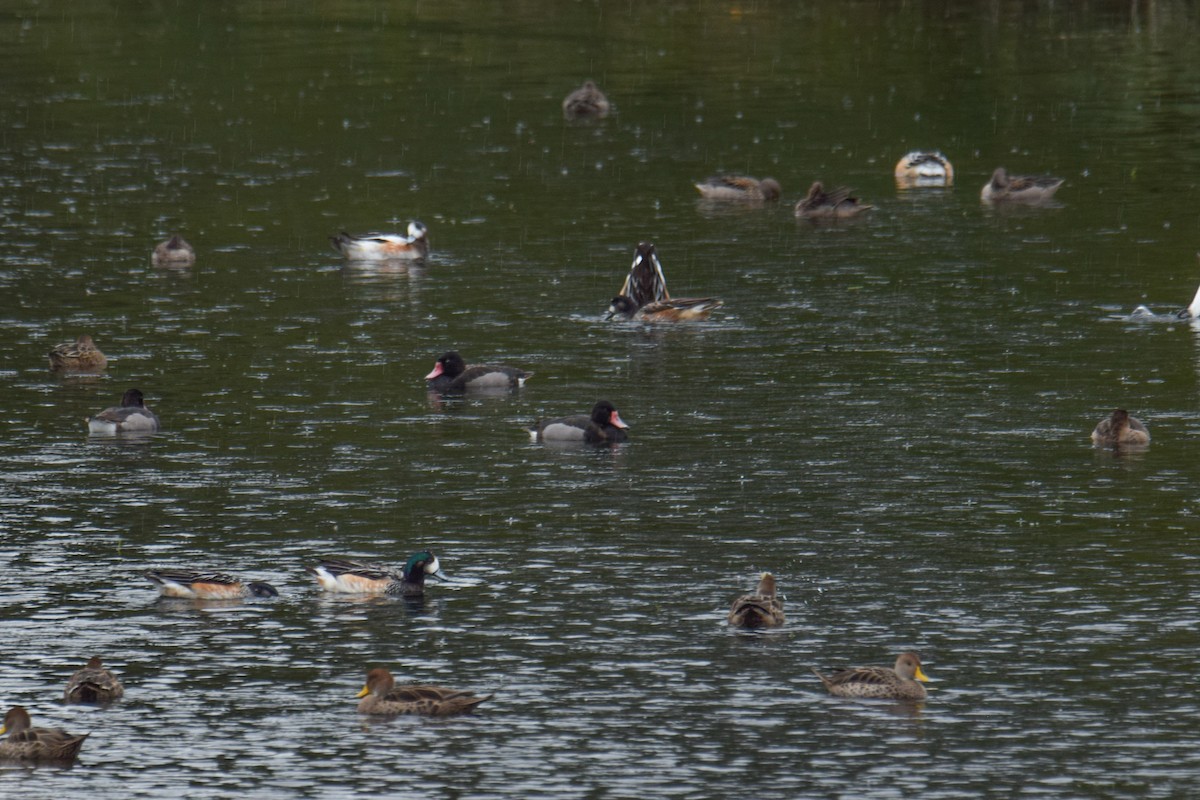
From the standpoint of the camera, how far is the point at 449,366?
29172 mm

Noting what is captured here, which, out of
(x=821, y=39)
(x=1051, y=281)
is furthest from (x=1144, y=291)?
(x=821, y=39)

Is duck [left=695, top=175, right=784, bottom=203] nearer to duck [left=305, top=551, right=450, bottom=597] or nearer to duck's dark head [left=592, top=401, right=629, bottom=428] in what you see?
duck's dark head [left=592, top=401, right=629, bottom=428]

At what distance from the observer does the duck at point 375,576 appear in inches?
786

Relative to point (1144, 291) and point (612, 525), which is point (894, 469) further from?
point (1144, 291)

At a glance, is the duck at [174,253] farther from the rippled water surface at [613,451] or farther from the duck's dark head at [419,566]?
the duck's dark head at [419,566]

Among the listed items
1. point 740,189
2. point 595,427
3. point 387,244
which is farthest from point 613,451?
point 740,189

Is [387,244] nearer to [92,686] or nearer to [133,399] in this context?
[133,399]

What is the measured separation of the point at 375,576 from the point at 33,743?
4560 millimetres

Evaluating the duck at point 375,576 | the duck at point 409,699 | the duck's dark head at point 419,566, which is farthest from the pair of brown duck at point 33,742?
the duck's dark head at point 419,566

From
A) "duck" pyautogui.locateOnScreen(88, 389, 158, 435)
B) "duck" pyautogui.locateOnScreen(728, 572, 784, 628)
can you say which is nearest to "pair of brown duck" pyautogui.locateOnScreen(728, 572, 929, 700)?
"duck" pyautogui.locateOnScreen(728, 572, 784, 628)

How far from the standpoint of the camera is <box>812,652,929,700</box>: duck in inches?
664

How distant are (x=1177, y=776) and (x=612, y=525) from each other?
26.9 ft

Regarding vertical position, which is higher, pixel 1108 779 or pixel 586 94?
pixel 586 94

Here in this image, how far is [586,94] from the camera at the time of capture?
55406 millimetres
